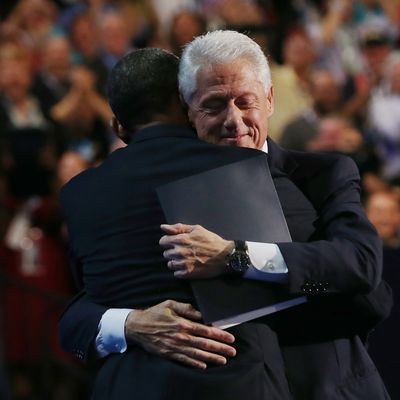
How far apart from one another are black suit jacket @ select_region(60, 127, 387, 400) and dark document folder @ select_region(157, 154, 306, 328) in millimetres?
46

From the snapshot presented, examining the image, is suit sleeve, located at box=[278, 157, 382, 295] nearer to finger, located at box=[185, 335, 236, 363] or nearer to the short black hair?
finger, located at box=[185, 335, 236, 363]

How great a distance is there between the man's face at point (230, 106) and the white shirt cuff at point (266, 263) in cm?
37

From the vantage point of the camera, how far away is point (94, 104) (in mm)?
8383

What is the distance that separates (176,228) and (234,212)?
0.54 feet

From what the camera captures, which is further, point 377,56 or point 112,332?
point 377,56

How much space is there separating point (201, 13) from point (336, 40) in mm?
1105

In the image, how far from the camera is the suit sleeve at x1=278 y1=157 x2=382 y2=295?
3059 millimetres

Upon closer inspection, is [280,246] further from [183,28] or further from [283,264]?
[183,28]

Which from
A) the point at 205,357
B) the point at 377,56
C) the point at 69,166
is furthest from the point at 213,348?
the point at 377,56

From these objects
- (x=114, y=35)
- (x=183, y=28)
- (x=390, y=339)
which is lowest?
(x=390, y=339)

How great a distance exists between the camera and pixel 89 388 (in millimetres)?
6977

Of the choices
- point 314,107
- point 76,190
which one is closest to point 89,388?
point 314,107

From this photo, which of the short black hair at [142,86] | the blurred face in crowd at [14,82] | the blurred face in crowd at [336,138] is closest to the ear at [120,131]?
the short black hair at [142,86]

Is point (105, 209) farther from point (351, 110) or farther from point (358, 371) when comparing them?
point (351, 110)
